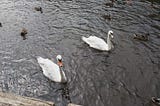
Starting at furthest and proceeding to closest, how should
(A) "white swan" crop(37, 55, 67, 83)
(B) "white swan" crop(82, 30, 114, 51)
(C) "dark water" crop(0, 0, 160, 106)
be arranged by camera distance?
(B) "white swan" crop(82, 30, 114, 51) → (A) "white swan" crop(37, 55, 67, 83) → (C) "dark water" crop(0, 0, 160, 106)

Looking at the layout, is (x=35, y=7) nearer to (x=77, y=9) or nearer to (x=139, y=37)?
(x=77, y=9)

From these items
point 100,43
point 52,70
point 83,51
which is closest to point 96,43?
point 100,43

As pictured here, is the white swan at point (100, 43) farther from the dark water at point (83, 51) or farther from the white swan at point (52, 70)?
the white swan at point (52, 70)

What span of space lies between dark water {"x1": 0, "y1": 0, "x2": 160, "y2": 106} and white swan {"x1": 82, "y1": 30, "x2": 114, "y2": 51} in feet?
1.10

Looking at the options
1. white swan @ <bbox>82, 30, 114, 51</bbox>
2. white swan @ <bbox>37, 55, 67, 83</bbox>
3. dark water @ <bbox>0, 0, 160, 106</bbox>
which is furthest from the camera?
white swan @ <bbox>82, 30, 114, 51</bbox>

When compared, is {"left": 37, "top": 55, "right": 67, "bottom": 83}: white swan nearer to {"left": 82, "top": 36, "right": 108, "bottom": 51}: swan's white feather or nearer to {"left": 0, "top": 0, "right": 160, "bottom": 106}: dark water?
{"left": 0, "top": 0, "right": 160, "bottom": 106}: dark water

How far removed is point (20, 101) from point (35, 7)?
442 inches

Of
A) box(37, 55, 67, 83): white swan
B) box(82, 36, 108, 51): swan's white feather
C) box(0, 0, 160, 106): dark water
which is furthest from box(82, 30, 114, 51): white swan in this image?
box(37, 55, 67, 83): white swan

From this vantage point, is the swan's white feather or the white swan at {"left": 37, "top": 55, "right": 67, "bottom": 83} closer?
the white swan at {"left": 37, "top": 55, "right": 67, "bottom": 83}

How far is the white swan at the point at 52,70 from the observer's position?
1075 cm

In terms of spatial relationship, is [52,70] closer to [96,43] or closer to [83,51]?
[83,51]

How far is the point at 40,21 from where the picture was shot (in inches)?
645

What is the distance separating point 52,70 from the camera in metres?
11.3

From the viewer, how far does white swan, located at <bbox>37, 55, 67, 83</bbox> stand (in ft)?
35.3
